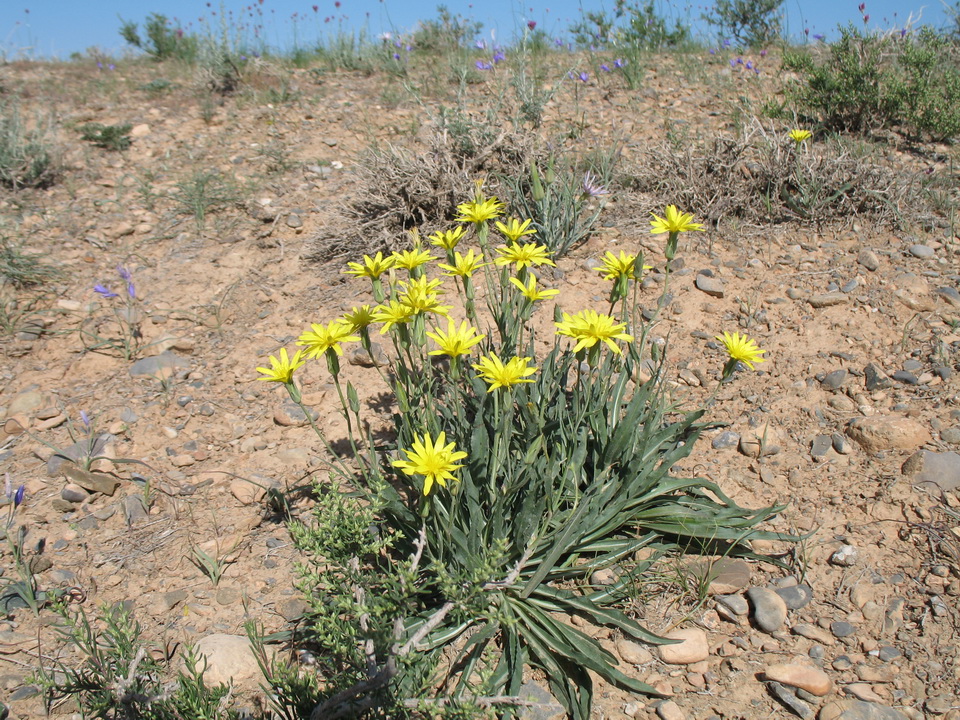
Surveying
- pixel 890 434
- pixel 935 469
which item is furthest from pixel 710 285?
pixel 935 469

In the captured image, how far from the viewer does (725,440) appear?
2.85 meters

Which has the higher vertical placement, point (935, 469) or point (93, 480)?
point (935, 469)

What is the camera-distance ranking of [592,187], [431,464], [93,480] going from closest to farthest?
[431,464] < [93,480] < [592,187]

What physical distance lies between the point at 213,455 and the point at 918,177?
4481mm

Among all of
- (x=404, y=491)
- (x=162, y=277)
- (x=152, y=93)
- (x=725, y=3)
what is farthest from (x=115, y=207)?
(x=725, y=3)

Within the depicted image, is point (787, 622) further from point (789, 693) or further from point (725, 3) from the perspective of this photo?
point (725, 3)

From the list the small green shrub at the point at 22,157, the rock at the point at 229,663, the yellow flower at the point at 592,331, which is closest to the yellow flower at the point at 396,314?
the yellow flower at the point at 592,331

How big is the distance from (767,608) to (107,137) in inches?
Result: 240

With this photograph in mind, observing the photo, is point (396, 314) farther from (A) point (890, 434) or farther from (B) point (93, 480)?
(A) point (890, 434)

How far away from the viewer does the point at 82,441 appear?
2.99m

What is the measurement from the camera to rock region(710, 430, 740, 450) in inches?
112

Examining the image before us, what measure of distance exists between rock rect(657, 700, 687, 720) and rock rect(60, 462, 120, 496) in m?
2.30

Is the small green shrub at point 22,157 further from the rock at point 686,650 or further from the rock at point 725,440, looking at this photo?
the rock at point 686,650

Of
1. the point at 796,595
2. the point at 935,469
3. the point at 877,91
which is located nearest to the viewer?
the point at 796,595
